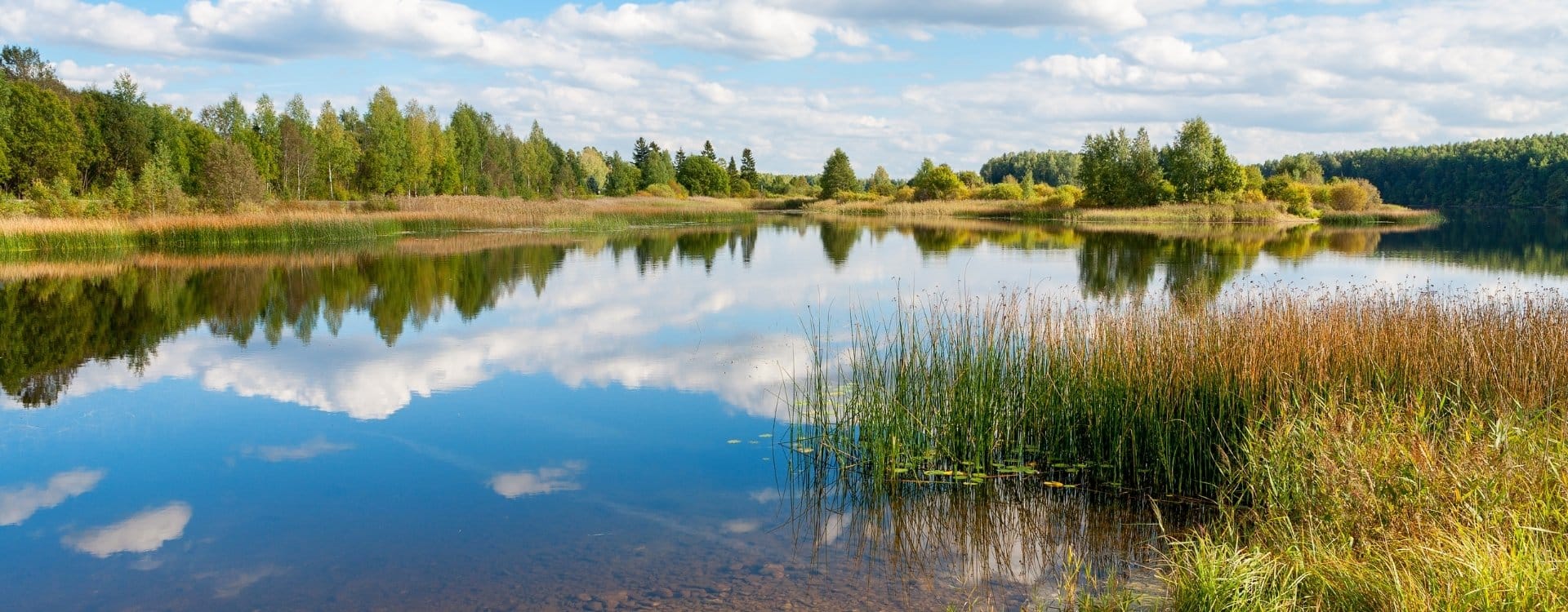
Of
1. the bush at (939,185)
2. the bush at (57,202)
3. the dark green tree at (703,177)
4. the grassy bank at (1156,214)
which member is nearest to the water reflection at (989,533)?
the bush at (57,202)

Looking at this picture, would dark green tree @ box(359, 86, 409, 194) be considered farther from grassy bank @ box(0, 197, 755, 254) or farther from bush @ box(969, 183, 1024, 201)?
bush @ box(969, 183, 1024, 201)

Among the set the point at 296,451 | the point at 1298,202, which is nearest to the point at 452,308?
the point at 296,451

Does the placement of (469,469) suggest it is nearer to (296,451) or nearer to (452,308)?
(296,451)

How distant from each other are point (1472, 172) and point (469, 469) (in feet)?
319

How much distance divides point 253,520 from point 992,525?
410 centimetres

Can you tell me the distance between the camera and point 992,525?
5.06 m

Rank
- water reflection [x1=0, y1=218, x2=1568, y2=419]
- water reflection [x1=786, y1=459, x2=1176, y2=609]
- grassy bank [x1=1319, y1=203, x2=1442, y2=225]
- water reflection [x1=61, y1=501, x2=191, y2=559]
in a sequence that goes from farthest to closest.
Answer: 1. grassy bank [x1=1319, y1=203, x2=1442, y2=225]
2. water reflection [x1=0, y1=218, x2=1568, y2=419]
3. water reflection [x1=61, y1=501, x2=191, y2=559]
4. water reflection [x1=786, y1=459, x2=1176, y2=609]

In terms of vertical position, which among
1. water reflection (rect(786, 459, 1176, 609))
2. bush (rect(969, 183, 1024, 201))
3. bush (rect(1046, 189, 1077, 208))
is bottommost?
water reflection (rect(786, 459, 1176, 609))

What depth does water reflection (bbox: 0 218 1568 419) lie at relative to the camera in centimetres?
920

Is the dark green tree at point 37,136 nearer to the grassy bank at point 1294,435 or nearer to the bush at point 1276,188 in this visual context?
the grassy bank at point 1294,435

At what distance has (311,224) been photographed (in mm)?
28875

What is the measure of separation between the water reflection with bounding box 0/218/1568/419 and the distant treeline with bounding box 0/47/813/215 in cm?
774

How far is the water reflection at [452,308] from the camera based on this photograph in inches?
362

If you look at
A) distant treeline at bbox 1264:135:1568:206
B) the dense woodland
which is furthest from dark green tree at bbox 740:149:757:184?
distant treeline at bbox 1264:135:1568:206
